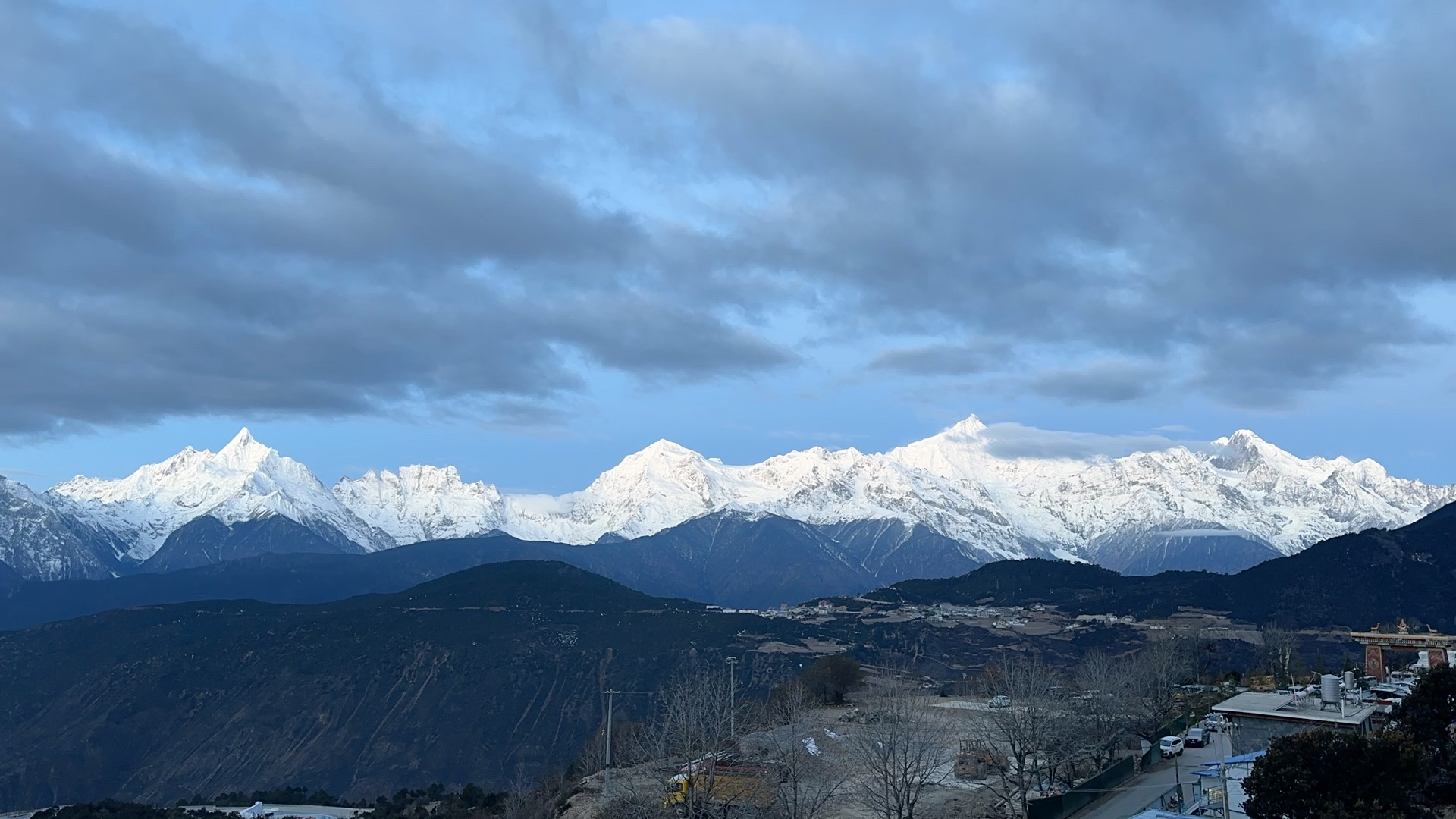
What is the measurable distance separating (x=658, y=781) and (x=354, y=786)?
10945 centimetres

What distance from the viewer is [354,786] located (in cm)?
14200

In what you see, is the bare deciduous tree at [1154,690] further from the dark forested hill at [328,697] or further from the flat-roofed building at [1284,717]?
the dark forested hill at [328,697]

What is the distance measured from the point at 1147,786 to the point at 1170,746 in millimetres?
8577

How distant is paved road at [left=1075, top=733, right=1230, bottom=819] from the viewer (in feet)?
138

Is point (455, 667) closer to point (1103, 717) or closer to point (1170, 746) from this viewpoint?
point (1103, 717)

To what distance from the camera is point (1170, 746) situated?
53594 millimetres

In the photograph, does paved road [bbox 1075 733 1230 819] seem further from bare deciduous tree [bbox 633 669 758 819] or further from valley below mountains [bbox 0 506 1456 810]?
valley below mountains [bbox 0 506 1456 810]

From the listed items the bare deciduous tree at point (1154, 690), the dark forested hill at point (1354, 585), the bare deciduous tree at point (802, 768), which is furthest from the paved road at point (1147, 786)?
the dark forested hill at point (1354, 585)

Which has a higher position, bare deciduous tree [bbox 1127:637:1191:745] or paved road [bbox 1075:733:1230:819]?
bare deciduous tree [bbox 1127:637:1191:745]

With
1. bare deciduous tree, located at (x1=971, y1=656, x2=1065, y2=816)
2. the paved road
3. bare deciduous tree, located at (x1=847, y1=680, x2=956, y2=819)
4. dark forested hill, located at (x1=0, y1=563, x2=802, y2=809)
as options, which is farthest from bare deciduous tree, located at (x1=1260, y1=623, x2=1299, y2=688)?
dark forested hill, located at (x1=0, y1=563, x2=802, y2=809)

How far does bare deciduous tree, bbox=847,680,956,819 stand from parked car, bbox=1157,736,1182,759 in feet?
32.8

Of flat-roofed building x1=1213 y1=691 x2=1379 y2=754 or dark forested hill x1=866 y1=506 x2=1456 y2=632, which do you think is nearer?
flat-roofed building x1=1213 y1=691 x2=1379 y2=754

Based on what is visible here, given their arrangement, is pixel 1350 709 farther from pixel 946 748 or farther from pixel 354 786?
pixel 354 786

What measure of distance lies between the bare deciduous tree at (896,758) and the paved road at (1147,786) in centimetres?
646
